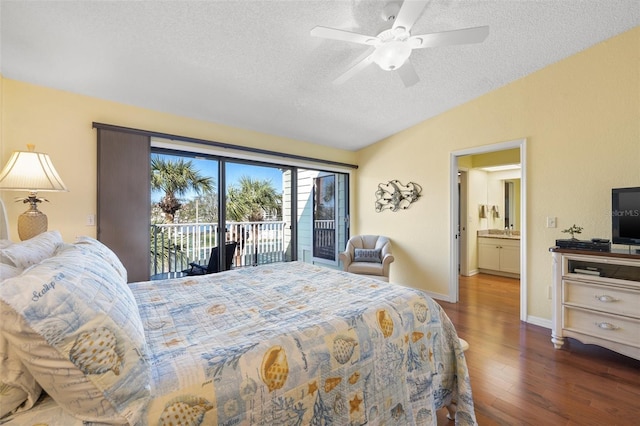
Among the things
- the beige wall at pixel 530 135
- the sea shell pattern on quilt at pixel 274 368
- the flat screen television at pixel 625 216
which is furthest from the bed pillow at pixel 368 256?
the sea shell pattern on quilt at pixel 274 368

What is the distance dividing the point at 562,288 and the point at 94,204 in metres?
4.73

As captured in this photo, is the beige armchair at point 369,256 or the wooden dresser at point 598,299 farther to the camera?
the beige armchair at point 369,256

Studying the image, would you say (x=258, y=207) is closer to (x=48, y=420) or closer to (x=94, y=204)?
(x=94, y=204)

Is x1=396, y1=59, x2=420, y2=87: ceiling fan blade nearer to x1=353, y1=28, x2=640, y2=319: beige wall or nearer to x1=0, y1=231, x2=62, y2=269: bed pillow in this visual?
x1=353, y1=28, x2=640, y2=319: beige wall

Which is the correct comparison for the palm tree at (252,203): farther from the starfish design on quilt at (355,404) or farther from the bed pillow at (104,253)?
the starfish design on quilt at (355,404)

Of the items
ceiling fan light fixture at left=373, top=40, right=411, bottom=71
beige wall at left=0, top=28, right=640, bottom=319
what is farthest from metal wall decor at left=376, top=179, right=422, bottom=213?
ceiling fan light fixture at left=373, top=40, right=411, bottom=71

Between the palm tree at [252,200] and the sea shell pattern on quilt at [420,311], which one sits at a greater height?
the palm tree at [252,200]

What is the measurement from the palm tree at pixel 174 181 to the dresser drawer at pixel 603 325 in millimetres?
4288

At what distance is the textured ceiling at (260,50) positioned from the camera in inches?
76.7

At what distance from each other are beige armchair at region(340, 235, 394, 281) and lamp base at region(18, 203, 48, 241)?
3472mm

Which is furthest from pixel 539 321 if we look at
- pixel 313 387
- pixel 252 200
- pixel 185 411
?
pixel 252 200

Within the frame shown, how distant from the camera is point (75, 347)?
2.45ft

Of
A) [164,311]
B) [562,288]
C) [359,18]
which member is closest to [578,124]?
[562,288]

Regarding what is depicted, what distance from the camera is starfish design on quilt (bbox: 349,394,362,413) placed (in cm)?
119
